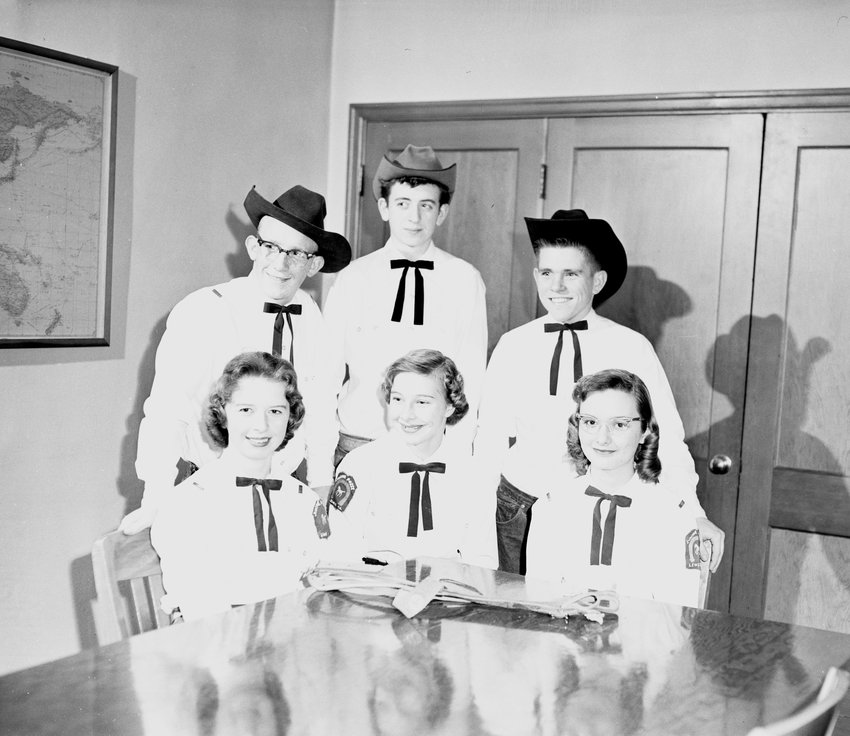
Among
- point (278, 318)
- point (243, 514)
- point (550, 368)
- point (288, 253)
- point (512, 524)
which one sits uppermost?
point (288, 253)

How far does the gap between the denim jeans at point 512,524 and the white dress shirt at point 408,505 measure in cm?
21

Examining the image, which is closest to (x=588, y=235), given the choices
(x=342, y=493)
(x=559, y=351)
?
(x=559, y=351)

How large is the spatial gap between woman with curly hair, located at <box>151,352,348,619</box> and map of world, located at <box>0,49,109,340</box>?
26.2 inches

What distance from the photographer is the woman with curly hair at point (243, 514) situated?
7.55 ft

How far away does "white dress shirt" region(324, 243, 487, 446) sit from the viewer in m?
3.31

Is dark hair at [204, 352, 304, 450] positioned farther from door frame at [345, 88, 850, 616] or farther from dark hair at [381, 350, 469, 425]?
door frame at [345, 88, 850, 616]

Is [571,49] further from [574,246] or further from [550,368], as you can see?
[550,368]

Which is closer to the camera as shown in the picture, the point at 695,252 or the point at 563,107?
the point at 695,252

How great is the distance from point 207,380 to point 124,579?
3.57ft

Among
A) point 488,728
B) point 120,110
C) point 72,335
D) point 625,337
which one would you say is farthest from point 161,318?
point 488,728

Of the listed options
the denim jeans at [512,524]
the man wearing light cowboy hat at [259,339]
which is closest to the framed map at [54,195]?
the man wearing light cowboy hat at [259,339]

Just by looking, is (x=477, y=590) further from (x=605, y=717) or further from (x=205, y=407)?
(x=205, y=407)

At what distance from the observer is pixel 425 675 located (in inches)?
58.7

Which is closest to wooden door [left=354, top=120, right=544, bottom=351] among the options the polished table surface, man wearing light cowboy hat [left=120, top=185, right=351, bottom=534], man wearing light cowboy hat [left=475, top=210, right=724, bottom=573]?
man wearing light cowboy hat [left=475, top=210, right=724, bottom=573]
